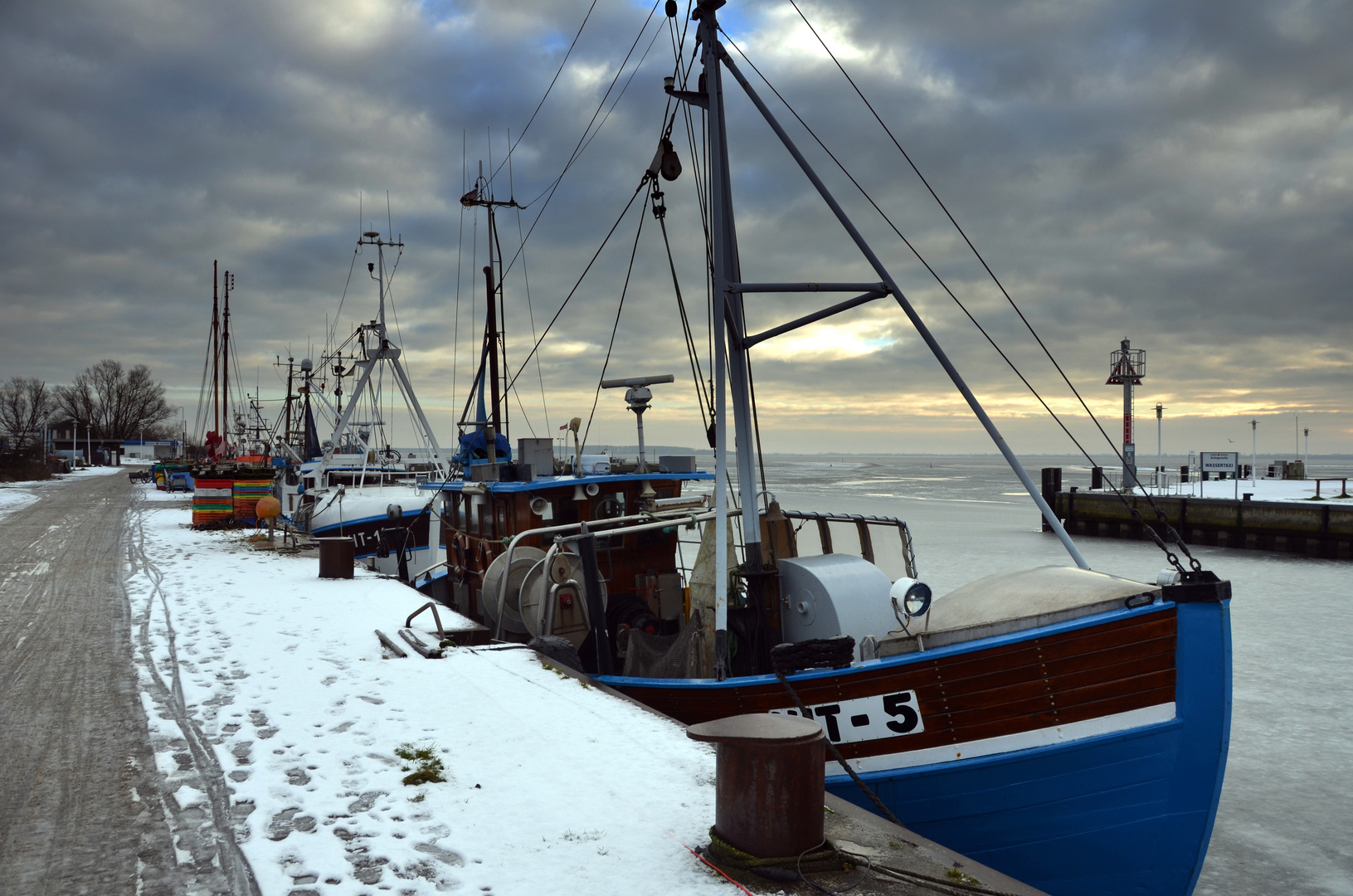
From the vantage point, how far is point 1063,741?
5594 millimetres

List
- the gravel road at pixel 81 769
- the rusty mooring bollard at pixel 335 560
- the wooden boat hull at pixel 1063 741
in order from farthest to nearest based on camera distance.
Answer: the rusty mooring bollard at pixel 335 560
the wooden boat hull at pixel 1063 741
the gravel road at pixel 81 769

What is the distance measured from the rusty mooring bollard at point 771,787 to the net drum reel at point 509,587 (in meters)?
6.44

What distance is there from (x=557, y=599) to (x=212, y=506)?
67.6 ft

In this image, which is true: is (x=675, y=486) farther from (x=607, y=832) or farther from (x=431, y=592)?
(x=607, y=832)

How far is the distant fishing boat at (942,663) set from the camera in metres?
5.32

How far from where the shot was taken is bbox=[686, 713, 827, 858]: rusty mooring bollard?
405 cm

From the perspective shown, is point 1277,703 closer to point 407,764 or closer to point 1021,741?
point 1021,741

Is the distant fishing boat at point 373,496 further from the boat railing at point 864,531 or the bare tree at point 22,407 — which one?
the bare tree at point 22,407

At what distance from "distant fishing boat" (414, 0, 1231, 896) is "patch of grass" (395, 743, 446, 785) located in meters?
2.51

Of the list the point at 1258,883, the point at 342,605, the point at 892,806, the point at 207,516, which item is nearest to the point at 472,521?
the point at 342,605

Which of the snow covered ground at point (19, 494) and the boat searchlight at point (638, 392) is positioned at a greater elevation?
the boat searchlight at point (638, 392)

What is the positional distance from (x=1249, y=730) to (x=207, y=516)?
26.6 meters

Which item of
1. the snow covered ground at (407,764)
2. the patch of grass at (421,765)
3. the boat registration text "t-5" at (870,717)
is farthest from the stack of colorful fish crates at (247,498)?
the boat registration text "t-5" at (870,717)

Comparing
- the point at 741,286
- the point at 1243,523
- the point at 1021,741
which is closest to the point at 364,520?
the point at 741,286
